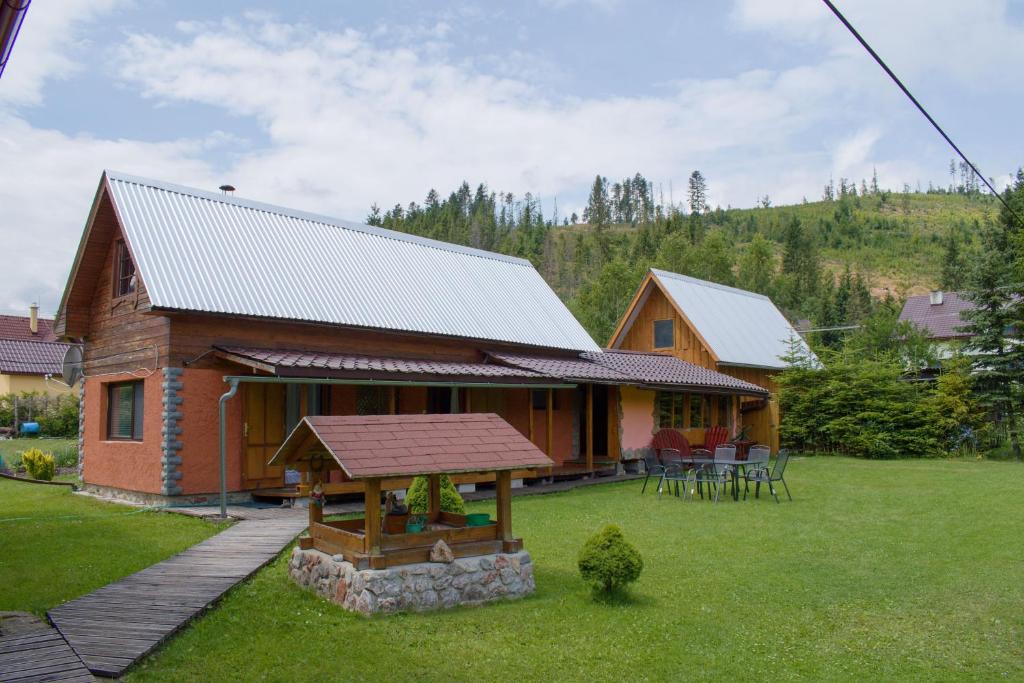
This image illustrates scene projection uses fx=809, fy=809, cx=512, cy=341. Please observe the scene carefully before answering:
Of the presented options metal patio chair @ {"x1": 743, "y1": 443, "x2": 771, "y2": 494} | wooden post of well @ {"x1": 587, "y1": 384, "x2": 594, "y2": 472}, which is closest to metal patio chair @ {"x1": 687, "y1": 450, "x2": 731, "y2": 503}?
metal patio chair @ {"x1": 743, "y1": 443, "x2": 771, "y2": 494}

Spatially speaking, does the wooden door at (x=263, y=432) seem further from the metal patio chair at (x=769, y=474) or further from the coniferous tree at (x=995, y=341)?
the coniferous tree at (x=995, y=341)

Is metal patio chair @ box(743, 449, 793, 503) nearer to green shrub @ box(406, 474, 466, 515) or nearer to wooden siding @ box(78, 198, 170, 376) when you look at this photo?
green shrub @ box(406, 474, 466, 515)


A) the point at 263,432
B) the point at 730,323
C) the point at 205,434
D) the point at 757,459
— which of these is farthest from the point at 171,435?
the point at 730,323

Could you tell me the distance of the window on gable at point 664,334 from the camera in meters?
26.7

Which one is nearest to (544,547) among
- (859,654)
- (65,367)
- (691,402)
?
(859,654)

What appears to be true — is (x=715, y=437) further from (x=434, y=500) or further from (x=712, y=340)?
(x=434, y=500)

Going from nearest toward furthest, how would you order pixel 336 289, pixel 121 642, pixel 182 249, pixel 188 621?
pixel 121 642 → pixel 188 621 → pixel 182 249 → pixel 336 289

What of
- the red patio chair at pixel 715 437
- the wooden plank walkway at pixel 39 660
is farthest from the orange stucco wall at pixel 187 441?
the red patio chair at pixel 715 437

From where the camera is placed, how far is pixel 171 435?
12.8 metres

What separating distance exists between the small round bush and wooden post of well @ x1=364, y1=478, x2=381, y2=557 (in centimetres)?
193

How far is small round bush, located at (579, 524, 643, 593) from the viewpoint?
292 inches

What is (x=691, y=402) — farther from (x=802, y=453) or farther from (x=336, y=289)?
(x=336, y=289)

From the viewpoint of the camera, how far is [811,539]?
10.5m

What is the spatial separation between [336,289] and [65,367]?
5.77m
